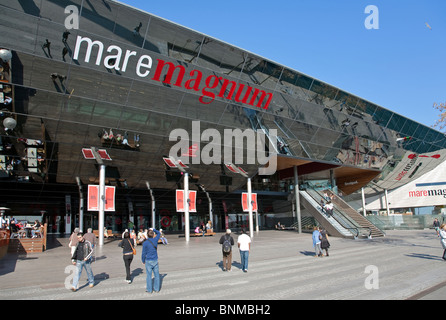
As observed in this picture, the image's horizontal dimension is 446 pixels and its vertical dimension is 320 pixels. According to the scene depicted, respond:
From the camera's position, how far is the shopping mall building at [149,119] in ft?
62.1

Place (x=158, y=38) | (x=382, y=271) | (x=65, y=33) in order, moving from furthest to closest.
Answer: (x=158, y=38)
(x=65, y=33)
(x=382, y=271)

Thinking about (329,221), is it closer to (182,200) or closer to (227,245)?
(182,200)

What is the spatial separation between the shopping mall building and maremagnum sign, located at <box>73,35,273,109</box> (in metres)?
0.09

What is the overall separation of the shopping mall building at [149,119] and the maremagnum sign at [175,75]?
86mm

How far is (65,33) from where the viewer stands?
1830 centimetres

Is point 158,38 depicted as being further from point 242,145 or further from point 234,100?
point 242,145

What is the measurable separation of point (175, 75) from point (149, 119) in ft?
13.1

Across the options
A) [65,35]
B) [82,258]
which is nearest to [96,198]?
[65,35]

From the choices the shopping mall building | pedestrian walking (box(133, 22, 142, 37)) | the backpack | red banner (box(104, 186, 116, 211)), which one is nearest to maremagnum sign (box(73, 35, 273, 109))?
the shopping mall building

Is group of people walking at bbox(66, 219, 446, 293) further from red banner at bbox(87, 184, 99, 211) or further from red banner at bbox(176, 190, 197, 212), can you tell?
red banner at bbox(176, 190, 197, 212)

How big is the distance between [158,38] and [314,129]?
18.7 metres

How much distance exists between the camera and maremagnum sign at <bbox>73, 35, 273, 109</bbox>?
19.6 metres

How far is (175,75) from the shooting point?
2269 centimetres
